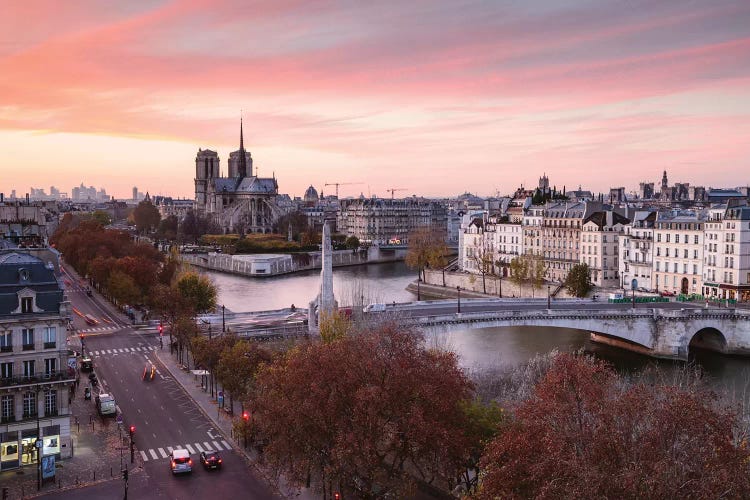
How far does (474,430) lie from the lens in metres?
24.2

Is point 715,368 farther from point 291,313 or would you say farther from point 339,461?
point 339,461

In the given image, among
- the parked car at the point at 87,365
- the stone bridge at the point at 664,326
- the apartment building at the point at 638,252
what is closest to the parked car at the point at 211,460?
the parked car at the point at 87,365

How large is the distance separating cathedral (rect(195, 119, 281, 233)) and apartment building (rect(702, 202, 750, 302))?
346 feet

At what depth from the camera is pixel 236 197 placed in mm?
181875

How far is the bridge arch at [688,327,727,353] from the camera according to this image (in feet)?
172

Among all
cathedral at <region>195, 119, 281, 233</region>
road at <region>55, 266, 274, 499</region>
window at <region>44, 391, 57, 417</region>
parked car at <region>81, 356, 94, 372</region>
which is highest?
cathedral at <region>195, 119, 281, 233</region>

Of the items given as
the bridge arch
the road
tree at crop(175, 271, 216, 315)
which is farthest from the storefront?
the bridge arch

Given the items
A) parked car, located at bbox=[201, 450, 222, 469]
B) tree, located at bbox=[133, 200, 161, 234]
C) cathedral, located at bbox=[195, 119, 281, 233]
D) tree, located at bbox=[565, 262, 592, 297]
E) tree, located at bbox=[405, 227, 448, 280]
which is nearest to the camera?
parked car, located at bbox=[201, 450, 222, 469]

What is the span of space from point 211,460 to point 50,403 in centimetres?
678

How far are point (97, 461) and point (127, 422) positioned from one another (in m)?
4.42

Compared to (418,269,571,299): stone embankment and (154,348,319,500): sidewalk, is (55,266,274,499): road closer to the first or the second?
(154,348,319,500): sidewalk

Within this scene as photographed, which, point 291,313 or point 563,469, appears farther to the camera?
point 291,313

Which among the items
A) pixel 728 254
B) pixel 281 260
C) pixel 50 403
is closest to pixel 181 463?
pixel 50 403

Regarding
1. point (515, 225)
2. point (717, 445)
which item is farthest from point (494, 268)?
point (717, 445)
